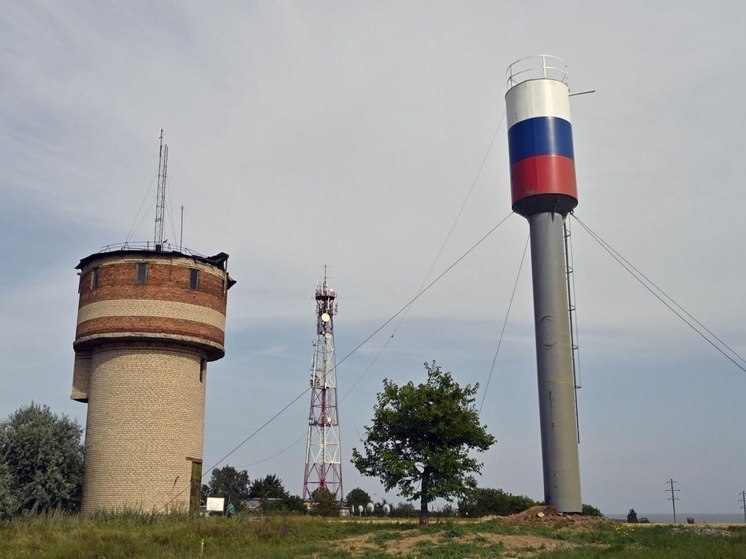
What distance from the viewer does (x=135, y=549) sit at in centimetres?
2905

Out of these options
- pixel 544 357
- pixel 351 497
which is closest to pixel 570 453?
pixel 544 357

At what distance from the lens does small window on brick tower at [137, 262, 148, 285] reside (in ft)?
138

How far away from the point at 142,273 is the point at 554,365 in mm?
22198

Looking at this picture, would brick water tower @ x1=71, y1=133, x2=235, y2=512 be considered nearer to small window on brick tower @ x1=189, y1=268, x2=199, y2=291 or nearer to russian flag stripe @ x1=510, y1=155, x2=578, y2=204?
small window on brick tower @ x1=189, y1=268, x2=199, y2=291

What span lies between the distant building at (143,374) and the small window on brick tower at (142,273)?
5 cm

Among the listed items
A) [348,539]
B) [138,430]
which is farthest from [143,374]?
[348,539]

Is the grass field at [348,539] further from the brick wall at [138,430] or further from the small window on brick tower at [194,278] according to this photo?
the small window on brick tower at [194,278]

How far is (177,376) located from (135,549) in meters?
13.8

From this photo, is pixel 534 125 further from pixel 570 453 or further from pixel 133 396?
pixel 133 396

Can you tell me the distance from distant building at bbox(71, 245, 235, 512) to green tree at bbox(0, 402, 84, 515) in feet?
2.84

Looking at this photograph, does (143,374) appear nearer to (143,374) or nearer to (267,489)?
(143,374)

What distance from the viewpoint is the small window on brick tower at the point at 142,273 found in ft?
138

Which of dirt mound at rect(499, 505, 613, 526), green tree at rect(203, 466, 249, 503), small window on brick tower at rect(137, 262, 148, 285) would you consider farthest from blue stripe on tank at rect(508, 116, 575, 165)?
green tree at rect(203, 466, 249, 503)

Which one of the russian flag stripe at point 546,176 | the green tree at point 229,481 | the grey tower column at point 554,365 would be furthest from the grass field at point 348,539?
the green tree at point 229,481
